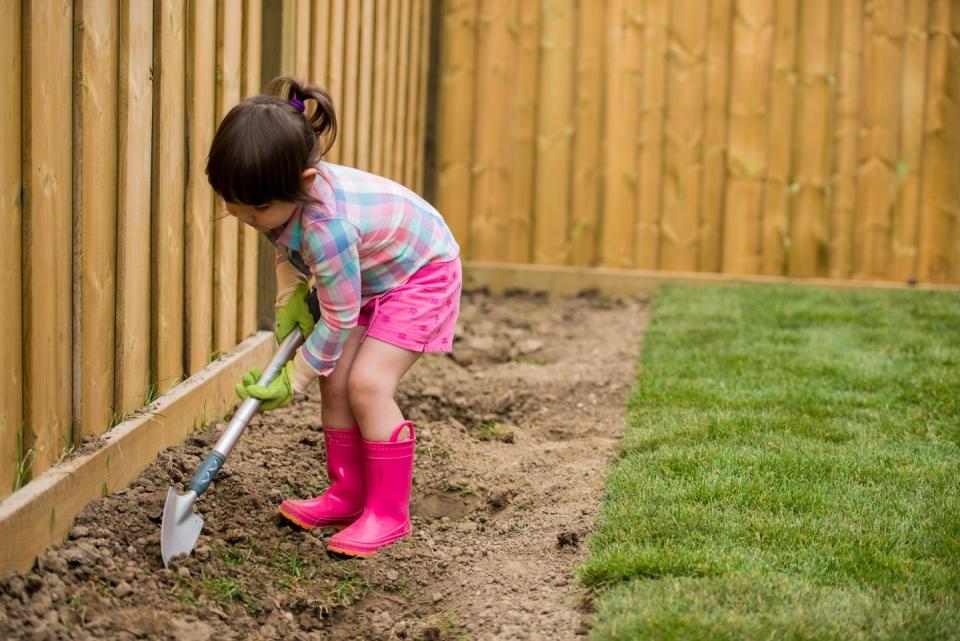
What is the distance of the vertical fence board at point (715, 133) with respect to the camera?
252 inches

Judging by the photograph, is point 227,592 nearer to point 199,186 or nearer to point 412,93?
point 199,186

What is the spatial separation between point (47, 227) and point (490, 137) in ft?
14.4

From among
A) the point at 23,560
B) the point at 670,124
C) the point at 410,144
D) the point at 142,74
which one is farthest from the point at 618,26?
the point at 23,560

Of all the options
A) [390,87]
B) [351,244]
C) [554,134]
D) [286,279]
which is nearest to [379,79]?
[390,87]

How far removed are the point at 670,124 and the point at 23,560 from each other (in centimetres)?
487

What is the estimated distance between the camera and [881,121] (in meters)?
6.36

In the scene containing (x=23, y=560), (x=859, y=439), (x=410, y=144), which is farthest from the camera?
(x=410, y=144)

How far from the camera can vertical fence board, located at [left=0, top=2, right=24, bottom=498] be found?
219cm

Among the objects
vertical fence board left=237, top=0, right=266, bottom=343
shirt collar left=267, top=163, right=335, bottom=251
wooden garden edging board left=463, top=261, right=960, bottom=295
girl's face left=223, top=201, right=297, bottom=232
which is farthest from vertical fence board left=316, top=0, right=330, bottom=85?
wooden garden edging board left=463, top=261, right=960, bottom=295

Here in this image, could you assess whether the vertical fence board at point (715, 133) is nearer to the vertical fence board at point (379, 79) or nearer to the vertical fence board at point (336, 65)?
the vertical fence board at point (379, 79)

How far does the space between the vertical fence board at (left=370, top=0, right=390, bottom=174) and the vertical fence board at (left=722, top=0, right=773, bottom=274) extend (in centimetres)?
202

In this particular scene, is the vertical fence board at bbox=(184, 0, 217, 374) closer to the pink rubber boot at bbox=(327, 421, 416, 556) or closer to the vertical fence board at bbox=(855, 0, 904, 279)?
the pink rubber boot at bbox=(327, 421, 416, 556)

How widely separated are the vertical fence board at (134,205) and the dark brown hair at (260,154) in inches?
17.3

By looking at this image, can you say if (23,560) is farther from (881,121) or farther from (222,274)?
(881,121)
